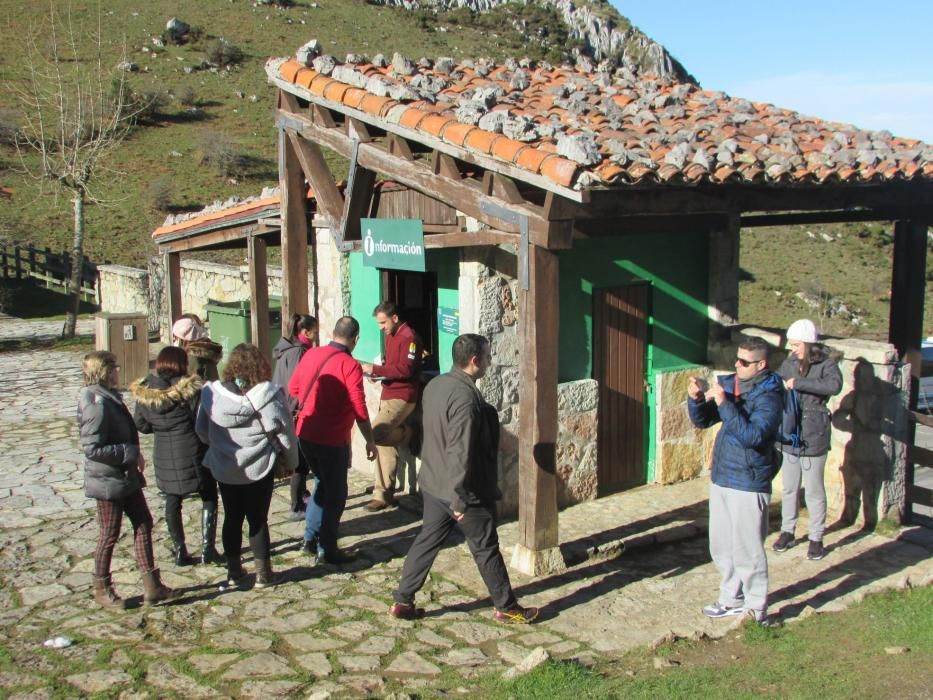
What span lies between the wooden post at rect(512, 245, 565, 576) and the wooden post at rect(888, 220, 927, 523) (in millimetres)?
3649

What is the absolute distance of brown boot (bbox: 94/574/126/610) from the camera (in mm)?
5500

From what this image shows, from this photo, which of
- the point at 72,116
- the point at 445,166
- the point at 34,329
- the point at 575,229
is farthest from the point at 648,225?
the point at 72,116

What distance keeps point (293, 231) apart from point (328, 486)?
337 centimetres

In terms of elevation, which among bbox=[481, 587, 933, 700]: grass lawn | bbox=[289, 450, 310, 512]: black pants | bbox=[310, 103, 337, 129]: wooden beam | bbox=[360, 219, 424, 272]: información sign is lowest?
bbox=[481, 587, 933, 700]: grass lawn

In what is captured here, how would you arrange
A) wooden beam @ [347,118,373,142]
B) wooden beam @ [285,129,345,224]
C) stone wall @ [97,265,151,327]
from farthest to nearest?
stone wall @ [97,265,151,327] < wooden beam @ [285,129,345,224] < wooden beam @ [347,118,373,142]

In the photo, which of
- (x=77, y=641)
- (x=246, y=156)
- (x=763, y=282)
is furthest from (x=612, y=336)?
(x=246, y=156)

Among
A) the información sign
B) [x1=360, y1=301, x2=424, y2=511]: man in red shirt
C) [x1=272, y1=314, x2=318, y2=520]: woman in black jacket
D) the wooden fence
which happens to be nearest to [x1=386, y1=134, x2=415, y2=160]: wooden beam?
the información sign

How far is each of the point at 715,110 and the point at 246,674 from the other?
6390mm

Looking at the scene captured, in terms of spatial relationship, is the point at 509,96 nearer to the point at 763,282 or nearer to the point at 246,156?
the point at 763,282

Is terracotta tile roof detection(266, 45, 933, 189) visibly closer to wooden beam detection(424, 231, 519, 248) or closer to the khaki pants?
wooden beam detection(424, 231, 519, 248)

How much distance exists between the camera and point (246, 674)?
474 cm

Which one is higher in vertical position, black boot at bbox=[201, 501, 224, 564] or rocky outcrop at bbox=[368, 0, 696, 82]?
→ rocky outcrop at bbox=[368, 0, 696, 82]

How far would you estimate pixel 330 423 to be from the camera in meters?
6.29

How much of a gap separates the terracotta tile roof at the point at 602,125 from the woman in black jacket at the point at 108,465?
9.00 feet
